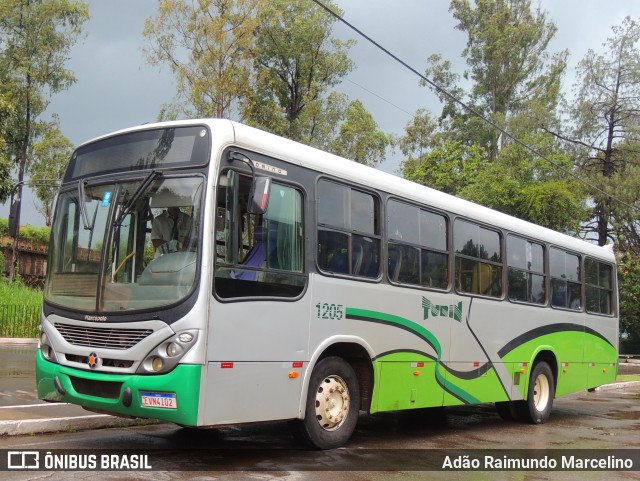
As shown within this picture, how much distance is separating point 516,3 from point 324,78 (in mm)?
18814

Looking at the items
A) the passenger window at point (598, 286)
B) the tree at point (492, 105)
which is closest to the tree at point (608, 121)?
the tree at point (492, 105)

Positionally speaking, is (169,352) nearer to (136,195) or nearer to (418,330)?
(136,195)

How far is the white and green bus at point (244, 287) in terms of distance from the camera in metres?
6.76

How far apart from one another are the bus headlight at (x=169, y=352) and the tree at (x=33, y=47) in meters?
37.8

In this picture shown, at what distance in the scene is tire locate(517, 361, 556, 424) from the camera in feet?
40.8

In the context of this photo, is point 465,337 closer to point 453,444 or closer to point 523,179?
point 453,444

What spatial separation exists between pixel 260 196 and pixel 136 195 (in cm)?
126

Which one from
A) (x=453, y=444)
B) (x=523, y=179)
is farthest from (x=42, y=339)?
(x=523, y=179)

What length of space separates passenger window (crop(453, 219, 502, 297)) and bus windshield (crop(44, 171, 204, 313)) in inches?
188

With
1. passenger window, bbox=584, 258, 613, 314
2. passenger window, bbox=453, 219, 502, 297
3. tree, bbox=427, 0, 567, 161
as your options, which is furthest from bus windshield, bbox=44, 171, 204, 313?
tree, bbox=427, 0, 567, 161

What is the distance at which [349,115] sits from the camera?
43062 mm

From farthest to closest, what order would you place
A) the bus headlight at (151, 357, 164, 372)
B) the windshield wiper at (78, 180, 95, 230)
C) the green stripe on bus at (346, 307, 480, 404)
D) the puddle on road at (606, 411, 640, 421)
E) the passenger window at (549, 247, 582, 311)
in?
the puddle on road at (606, 411, 640, 421)
the passenger window at (549, 247, 582, 311)
the green stripe on bus at (346, 307, 480, 404)
the windshield wiper at (78, 180, 95, 230)
the bus headlight at (151, 357, 164, 372)

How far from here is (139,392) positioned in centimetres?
664

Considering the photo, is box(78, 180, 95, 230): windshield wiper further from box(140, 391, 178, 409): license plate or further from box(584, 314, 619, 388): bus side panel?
box(584, 314, 619, 388): bus side panel
